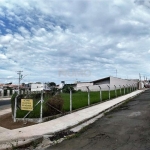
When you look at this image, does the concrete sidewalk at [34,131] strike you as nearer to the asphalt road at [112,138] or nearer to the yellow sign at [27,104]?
the asphalt road at [112,138]

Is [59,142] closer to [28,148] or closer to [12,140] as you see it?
[28,148]

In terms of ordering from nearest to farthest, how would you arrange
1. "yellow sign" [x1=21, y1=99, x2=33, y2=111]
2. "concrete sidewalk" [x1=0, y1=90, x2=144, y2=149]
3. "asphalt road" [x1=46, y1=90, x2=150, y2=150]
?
"asphalt road" [x1=46, y1=90, x2=150, y2=150] → "concrete sidewalk" [x1=0, y1=90, x2=144, y2=149] → "yellow sign" [x1=21, y1=99, x2=33, y2=111]

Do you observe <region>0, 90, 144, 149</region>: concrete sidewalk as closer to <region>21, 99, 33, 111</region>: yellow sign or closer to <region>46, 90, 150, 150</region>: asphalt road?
<region>46, 90, 150, 150</region>: asphalt road

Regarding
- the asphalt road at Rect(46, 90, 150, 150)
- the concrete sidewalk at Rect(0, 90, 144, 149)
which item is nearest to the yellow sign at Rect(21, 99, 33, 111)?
the concrete sidewalk at Rect(0, 90, 144, 149)

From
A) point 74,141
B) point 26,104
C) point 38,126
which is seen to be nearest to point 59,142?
point 74,141

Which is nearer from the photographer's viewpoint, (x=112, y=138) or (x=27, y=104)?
(x=112, y=138)

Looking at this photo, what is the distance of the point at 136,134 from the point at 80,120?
3.59 metres

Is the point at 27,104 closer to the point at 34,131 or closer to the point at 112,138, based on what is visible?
A: the point at 34,131

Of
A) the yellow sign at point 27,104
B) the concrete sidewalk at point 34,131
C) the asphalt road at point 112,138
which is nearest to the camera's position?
the asphalt road at point 112,138

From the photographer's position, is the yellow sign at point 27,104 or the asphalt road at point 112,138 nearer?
the asphalt road at point 112,138

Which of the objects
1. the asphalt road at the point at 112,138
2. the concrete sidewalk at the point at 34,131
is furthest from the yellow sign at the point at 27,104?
the asphalt road at the point at 112,138

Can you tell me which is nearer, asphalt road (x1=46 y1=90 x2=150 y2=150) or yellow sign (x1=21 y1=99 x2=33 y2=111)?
asphalt road (x1=46 y1=90 x2=150 y2=150)

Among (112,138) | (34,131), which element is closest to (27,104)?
(34,131)

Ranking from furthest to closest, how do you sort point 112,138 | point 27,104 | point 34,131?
1. point 27,104
2. point 34,131
3. point 112,138
